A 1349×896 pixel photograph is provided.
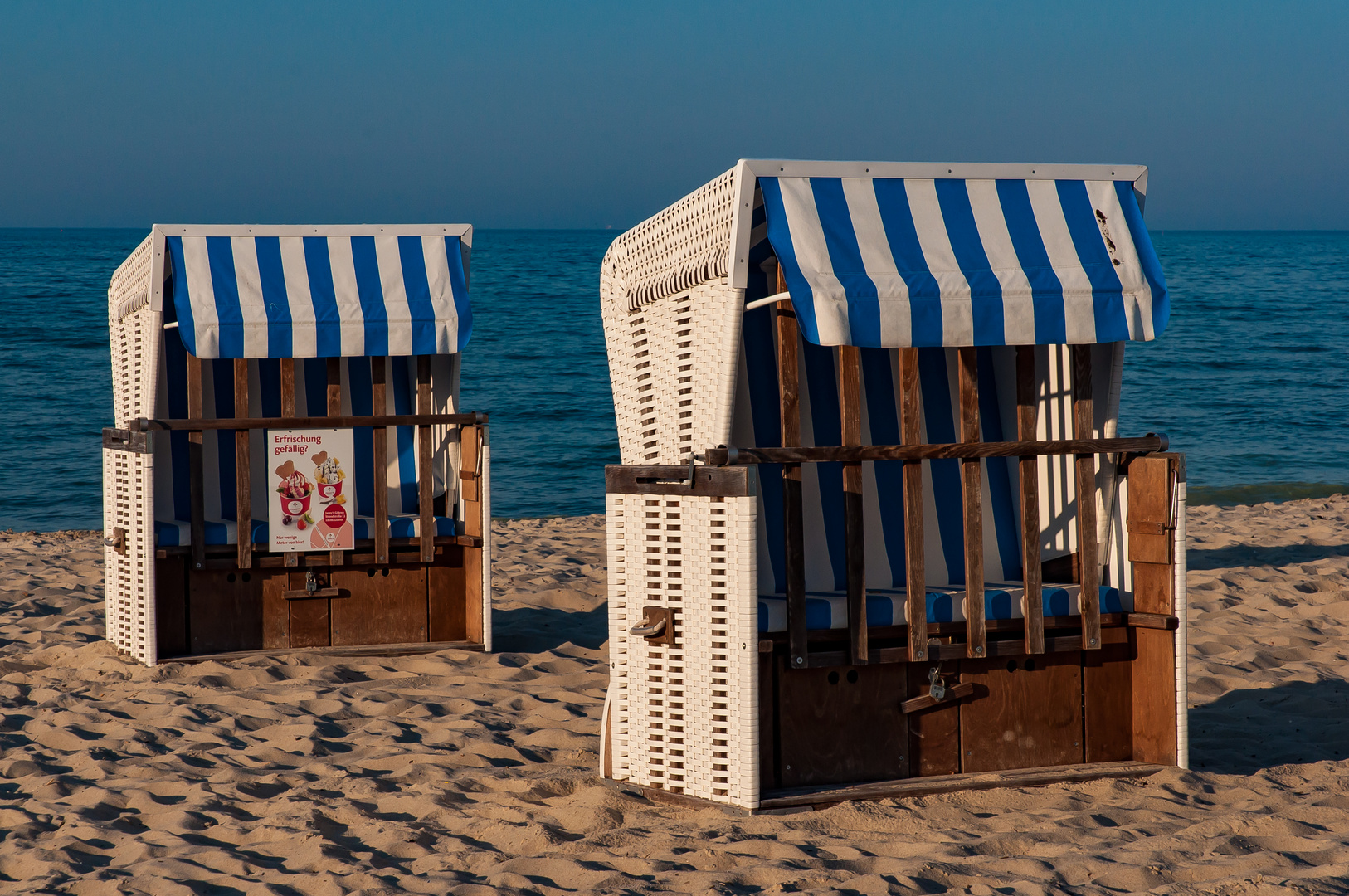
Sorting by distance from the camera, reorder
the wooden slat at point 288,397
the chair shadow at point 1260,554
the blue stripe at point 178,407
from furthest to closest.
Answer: the chair shadow at point 1260,554 < the blue stripe at point 178,407 < the wooden slat at point 288,397

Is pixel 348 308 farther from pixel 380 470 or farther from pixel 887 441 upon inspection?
pixel 887 441

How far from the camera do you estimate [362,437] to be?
727 centimetres

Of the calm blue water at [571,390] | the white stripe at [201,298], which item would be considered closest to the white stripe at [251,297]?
the white stripe at [201,298]

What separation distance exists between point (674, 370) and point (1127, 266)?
156cm

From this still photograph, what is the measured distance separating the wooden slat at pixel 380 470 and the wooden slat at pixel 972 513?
11.5 ft

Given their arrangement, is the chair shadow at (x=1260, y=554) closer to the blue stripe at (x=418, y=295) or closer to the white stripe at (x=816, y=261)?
the blue stripe at (x=418, y=295)

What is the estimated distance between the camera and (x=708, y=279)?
3.91 m

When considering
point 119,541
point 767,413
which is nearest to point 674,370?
point 767,413

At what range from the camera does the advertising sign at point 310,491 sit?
21.1ft

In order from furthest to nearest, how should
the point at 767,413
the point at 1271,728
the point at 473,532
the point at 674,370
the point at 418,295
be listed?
1. the point at 473,532
2. the point at 418,295
3. the point at 1271,728
4. the point at 767,413
5. the point at 674,370

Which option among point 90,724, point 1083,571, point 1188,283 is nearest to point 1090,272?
point 1083,571

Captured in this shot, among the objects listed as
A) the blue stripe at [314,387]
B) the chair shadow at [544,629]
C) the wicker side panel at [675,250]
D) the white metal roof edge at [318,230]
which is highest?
the white metal roof edge at [318,230]

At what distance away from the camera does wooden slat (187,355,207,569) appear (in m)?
6.31

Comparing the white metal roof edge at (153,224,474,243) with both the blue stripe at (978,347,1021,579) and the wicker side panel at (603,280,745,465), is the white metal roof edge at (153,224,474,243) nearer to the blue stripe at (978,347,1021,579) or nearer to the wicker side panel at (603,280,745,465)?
the wicker side panel at (603,280,745,465)
